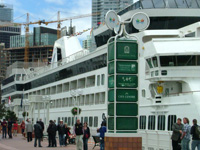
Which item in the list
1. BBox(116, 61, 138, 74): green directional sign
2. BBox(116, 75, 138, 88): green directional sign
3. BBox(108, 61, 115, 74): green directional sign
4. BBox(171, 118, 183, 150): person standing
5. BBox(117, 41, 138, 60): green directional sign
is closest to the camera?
BBox(171, 118, 183, 150): person standing

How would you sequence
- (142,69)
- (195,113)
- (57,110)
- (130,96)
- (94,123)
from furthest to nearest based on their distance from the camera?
(57,110)
(94,123)
(142,69)
(195,113)
(130,96)

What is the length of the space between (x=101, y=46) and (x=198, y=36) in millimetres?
15397

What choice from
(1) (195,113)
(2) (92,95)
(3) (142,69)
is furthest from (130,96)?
(2) (92,95)

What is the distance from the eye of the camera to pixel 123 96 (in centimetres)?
1894

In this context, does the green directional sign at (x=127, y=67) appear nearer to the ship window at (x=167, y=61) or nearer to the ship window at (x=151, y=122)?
the ship window at (x=167, y=61)

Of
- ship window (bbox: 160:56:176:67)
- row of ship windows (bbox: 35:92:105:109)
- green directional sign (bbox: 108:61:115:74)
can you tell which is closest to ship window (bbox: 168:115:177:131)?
ship window (bbox: 160:56:176:67)

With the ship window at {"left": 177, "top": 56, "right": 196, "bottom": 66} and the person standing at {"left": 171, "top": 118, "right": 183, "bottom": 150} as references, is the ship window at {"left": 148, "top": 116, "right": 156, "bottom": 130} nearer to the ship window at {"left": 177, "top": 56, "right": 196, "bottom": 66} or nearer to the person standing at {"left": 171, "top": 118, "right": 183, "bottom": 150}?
the ship window at {"left": 177, "top": 56, "right": 196, "bottom": 66}

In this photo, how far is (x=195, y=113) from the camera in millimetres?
22812

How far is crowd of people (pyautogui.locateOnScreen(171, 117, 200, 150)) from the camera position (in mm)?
17109

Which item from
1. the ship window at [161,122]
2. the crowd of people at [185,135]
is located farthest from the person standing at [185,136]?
the ship window at [161,122]

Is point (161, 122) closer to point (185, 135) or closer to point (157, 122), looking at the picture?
point (157, 122)

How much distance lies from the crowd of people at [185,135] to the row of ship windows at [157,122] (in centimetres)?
621

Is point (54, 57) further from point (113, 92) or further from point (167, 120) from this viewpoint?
point (113, 92)

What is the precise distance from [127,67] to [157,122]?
8870 millimetres
